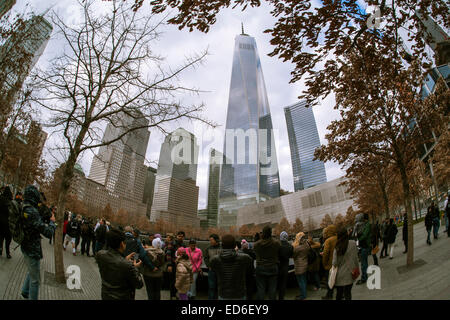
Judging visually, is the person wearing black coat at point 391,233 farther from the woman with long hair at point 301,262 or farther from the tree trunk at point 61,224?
the tree trunk at point 61,224

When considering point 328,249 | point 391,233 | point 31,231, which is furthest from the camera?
point 391,233

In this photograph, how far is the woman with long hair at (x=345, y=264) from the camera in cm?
433

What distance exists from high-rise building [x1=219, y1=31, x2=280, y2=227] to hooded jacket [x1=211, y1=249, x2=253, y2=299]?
142228 millimetres

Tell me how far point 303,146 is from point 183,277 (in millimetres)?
183115

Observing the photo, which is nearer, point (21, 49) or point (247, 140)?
point (21, 49)

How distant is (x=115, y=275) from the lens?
3094 millimetres

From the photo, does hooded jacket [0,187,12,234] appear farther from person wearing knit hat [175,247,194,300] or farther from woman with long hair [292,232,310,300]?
woman with long hair [292,232,310,300]

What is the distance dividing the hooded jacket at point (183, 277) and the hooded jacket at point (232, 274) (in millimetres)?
1833

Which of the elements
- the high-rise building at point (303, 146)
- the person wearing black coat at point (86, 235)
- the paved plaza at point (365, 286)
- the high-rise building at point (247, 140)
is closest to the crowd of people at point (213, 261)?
the paved plaza at point (365, 286)

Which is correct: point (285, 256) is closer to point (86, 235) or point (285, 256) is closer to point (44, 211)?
point (44, 211)

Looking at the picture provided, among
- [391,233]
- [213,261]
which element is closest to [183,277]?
[213,261]

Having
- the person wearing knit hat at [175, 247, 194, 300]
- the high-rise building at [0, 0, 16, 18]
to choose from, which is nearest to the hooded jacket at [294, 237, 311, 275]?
the person wearing knit hat at [175, 247, 194, 300]

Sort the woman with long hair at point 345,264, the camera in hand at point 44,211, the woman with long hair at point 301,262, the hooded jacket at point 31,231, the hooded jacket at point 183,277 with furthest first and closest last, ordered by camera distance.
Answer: the camera in hand at point 44,211, the woman with long hair at point 301,262, the hooded jacket at point 183,277, the woman with long hair at point 345,264, the hooded jacket at point 31,231
